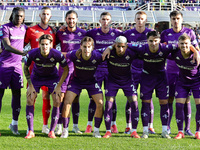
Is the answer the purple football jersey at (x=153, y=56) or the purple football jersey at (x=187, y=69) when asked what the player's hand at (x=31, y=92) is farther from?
the purple football jersey at (x=187, y=69)

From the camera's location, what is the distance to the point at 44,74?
651cm

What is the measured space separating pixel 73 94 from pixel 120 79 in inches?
34.9

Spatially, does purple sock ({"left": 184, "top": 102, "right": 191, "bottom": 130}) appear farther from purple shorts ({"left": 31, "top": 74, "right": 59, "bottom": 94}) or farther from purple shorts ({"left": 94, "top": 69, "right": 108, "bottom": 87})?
purple shorts ({"left": 31, "top": 74, "right": 59, "bottom": 94})

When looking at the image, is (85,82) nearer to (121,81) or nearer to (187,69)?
(121,81)

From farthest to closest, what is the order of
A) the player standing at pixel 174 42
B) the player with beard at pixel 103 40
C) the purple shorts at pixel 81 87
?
the player with beard at pixel 103 40 → the player standing at pixel 174 42 → the purple shorts at pixel 81 87

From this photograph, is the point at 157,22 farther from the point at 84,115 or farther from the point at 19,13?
the point at 19,13

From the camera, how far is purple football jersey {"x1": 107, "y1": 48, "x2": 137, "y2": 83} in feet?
21.5

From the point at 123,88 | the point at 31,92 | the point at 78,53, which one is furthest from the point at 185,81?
the point at 31,92

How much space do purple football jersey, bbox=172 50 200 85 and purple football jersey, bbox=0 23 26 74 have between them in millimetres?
2814

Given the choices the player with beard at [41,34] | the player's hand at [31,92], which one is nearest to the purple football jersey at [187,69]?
the player with beard at [41,34]

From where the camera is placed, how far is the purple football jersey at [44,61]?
6355 millimetres

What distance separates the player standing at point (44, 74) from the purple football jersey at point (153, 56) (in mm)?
1355

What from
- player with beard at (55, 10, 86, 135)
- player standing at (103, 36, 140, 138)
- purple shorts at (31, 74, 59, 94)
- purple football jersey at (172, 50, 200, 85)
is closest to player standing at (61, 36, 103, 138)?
player standing at (103, 36, 140, 138)

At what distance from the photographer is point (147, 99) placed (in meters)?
6.64
